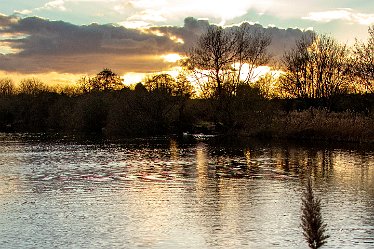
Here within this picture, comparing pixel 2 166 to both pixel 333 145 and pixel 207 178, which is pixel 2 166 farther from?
pixel 333 145

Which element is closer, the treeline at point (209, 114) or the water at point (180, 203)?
the water at point (180, 203)

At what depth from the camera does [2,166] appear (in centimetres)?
2956

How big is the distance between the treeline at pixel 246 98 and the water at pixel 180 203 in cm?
2261

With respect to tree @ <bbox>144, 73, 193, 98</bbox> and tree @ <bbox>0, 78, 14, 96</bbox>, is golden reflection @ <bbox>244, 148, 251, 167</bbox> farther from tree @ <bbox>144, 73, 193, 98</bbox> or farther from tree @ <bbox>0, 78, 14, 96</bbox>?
tree @ <bbox>0, 78, 14, 96</bbox>

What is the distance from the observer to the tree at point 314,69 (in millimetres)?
65375

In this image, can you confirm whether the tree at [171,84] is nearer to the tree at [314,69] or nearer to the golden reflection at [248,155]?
the tree at [314,69]

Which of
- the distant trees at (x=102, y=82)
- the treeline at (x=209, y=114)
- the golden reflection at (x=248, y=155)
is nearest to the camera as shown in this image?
the golden reflection at (x=248, y=155)

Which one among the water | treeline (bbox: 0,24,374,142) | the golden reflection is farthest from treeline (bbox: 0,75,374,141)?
the water

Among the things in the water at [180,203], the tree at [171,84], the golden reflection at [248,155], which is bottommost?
the water at [180,203]

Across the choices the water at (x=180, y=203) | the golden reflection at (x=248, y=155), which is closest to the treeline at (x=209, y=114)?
the golden reflection at (x=248, y=155)

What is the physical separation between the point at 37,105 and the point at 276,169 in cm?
8089

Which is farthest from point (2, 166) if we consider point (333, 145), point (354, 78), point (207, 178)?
point (354, 78)

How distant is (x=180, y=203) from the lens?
16.6 m

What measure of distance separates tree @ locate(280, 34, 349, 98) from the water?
3667 centimetres
